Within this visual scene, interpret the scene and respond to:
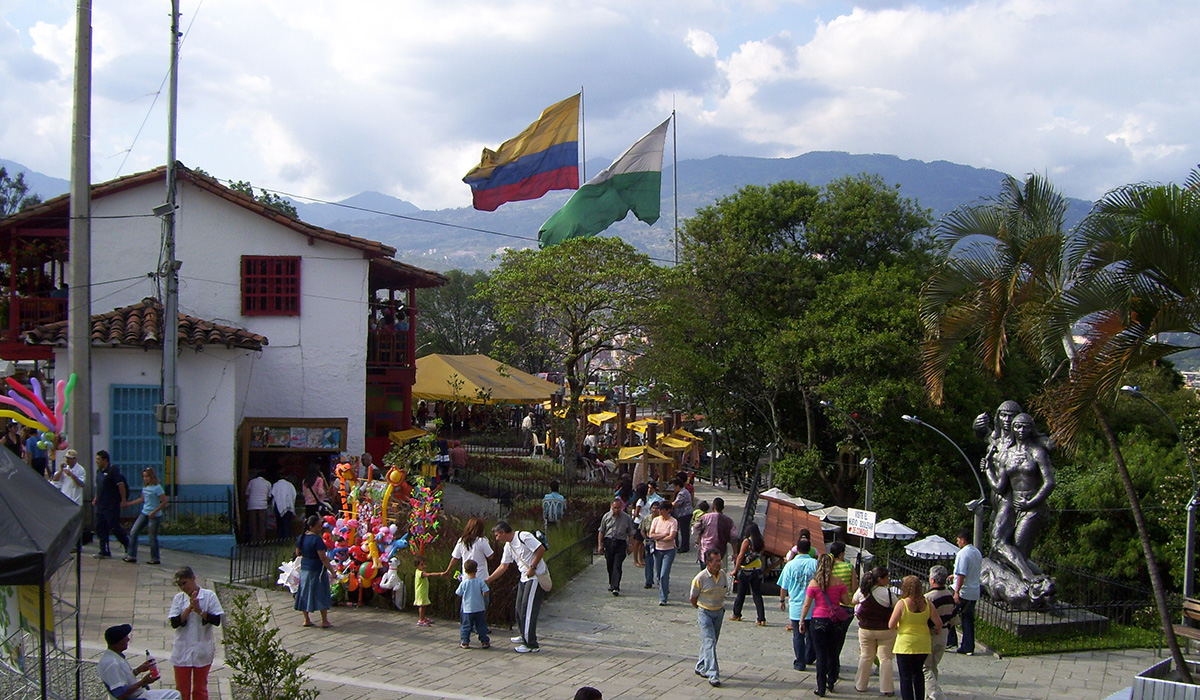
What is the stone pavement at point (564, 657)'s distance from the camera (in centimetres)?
981

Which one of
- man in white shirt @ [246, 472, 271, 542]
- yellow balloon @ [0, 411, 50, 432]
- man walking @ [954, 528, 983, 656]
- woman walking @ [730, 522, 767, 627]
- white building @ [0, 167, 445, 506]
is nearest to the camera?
man walking @ [954, 528, 983, 656]

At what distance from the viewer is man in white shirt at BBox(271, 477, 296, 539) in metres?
17.3

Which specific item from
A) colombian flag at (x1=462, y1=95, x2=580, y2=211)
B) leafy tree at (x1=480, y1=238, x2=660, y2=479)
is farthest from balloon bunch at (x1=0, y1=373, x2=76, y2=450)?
leafy tree at (x1=480, y1=238, x2=660, y2=479)

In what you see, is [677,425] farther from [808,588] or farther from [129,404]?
[808,588]

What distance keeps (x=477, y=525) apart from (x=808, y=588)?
379 cm

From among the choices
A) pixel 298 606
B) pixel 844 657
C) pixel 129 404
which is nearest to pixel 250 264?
pixel 129 404

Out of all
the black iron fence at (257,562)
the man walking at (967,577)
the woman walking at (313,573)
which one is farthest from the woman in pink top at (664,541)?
the black iron fence at (257,562)

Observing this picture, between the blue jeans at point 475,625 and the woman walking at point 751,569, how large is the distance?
11.4ft

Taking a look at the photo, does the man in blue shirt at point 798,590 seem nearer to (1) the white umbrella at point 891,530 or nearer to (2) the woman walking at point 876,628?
(2) the woman walking at point 876,628

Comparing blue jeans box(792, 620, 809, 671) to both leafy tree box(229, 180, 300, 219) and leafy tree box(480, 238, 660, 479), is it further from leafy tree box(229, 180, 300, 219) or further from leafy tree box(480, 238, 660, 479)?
leafy tree box(229, 180, 300, 219)

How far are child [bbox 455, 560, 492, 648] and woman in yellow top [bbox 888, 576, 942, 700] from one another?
4.50m

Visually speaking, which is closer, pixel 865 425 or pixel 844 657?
pixel 844 657

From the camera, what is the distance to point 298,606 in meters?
11.5

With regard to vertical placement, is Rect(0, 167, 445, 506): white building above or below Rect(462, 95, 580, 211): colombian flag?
below
